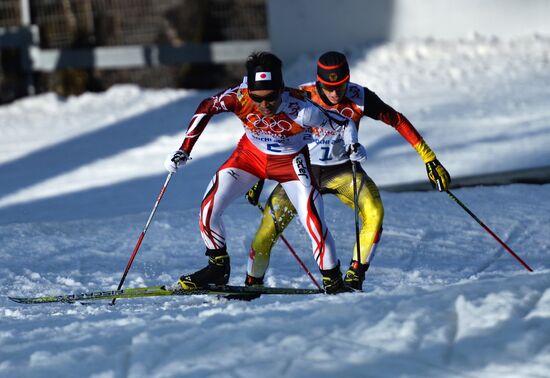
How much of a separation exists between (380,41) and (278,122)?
28.4 feet

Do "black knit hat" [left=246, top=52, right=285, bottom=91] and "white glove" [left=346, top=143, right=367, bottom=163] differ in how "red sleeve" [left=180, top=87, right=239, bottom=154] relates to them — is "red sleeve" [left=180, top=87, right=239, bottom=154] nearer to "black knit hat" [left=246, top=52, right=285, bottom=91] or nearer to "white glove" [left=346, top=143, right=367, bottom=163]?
"black knit hat" [left=246, top=52, right=285, bottom=91]

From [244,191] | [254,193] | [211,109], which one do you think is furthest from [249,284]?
[211,109]

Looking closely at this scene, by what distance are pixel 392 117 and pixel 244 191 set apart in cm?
113

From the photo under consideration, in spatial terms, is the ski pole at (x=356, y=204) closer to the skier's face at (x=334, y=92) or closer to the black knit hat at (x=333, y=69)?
the skier's face at (x=334, y=92)

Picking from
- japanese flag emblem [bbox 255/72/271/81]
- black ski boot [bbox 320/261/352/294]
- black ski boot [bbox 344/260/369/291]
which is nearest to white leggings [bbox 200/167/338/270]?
black ski boot [bbox 320/261/352/294]

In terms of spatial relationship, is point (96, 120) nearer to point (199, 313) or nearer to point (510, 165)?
point (510, 165)

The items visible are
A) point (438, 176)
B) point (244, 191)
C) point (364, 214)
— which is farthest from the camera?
point (364, 214)

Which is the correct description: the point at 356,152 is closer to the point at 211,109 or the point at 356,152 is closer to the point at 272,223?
the point at 272,223

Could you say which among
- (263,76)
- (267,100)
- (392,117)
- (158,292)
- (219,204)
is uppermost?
(263,76)

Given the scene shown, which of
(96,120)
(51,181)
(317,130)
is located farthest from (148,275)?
(96,120)

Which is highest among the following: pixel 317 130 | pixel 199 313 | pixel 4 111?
pixel 317 130

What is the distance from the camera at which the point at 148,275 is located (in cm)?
771

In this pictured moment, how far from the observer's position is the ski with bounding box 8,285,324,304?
6.51m

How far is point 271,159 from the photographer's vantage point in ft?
21.0
